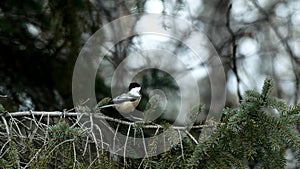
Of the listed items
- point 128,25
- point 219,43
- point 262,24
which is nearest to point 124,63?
point 128,25

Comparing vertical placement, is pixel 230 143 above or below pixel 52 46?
below

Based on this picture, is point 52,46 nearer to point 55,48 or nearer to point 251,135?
point 55,48

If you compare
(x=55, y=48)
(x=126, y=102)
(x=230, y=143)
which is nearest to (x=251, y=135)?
(x=230, y=143)

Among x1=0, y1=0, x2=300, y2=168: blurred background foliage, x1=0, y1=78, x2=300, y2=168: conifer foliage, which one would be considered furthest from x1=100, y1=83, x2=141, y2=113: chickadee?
x1=0, y1=78, x2=300, y2=168: conifer foliage

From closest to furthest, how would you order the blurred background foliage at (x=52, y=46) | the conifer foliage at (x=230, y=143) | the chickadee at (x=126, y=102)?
the conifer foliage at (x=230, y=143) < the chickadee at (x=126, y=102) < the blurred background foliage at (x=52, y=46)

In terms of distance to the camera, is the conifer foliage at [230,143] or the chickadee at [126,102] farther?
the chickadee at [126,102]

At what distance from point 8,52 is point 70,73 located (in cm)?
38

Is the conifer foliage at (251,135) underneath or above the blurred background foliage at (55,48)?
underneath

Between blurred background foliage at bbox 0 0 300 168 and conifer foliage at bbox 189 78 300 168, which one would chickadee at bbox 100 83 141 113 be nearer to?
blurred background foliage at bbox 0 0 300 168

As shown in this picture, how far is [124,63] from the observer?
10.4 ft

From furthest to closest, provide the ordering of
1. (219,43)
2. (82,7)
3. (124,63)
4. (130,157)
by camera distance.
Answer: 1. (219,43)
2. (124,63)
3. (82,7)
4. (130,157)

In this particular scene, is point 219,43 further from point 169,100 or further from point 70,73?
point 70,73

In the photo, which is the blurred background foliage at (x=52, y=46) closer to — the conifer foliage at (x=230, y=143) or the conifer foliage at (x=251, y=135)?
the conifer foliage at (x=230, y=143)

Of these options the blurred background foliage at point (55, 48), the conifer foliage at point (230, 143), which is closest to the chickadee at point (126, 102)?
the blurred background foliage at point (55, 48)
